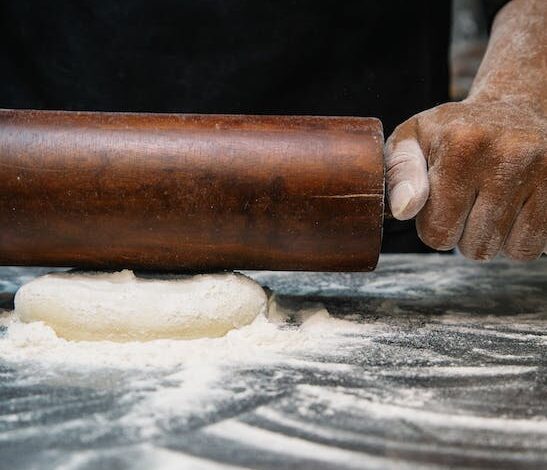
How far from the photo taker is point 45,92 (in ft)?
7.48

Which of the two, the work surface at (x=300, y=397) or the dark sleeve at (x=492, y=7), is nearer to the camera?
the work surface at (x=300, y=397)

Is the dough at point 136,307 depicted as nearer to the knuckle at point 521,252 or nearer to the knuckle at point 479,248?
the knuckle at point 479,248

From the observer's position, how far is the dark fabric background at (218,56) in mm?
2141

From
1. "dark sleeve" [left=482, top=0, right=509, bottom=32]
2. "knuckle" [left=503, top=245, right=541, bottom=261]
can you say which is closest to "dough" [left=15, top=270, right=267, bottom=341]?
"knuckle" [left=503, top=245, right=541, bottom=261]

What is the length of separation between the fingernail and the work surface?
10.0 inches

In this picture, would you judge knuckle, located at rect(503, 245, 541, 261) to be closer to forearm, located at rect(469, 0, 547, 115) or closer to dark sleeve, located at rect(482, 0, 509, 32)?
forearm, located at rect(469, 0, 547, 115)

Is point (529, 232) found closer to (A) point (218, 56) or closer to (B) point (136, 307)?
(B) point (136, 307)

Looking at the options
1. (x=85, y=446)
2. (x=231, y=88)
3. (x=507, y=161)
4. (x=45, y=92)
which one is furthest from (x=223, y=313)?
(x=45, y=92)

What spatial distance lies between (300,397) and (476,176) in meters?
0.67

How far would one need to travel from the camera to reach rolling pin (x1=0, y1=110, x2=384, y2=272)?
55.2 inches

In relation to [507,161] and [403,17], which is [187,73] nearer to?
[403,17]

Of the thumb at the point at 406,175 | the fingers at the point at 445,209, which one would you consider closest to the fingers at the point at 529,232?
the fingers at the point at 445,209

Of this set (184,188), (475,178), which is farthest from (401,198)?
(184,188)

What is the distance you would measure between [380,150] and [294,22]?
0.90m
